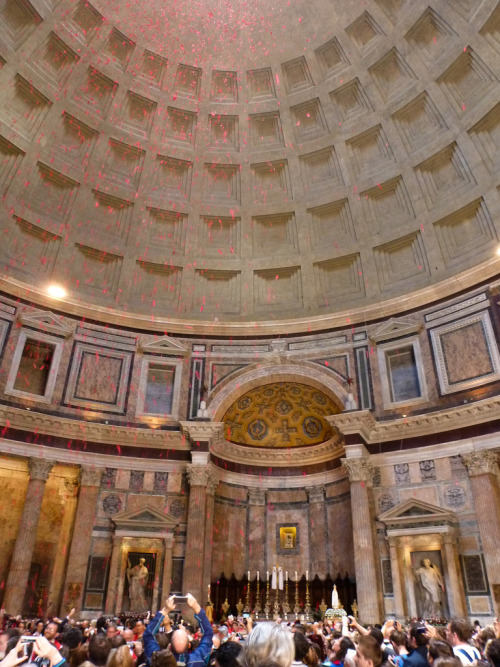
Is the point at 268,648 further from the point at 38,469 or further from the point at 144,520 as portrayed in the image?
the point at 38,469

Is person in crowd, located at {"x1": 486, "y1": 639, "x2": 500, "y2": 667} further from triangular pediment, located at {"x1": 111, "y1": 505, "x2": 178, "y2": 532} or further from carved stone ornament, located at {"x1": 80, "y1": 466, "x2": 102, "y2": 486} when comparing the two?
carved stone ornament, located at {"x1": 80, "y1": 466, "x2": 102, "y2": 486}

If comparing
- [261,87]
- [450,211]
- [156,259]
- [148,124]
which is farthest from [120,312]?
[450,211]

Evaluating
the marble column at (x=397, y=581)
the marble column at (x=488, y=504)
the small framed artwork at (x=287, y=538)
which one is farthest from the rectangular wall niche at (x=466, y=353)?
the small framed artwork at (x=287, y=538)

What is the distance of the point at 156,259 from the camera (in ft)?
98.0

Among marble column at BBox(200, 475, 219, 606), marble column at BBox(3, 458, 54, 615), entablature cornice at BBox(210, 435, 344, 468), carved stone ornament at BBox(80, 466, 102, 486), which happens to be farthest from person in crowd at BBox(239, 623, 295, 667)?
entablature cornice at BBox(210, 435, 344, 468)

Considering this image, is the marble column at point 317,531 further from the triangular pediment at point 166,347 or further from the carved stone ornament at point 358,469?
the triangular pediment at point 166,347

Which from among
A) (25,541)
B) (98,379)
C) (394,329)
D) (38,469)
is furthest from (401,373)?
(25,541)

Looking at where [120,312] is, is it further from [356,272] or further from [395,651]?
[395,651]

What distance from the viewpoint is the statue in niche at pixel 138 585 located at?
73.0 ft

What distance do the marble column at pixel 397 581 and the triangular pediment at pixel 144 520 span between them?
9.21 metres

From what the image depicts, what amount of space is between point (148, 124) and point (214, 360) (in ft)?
45.1

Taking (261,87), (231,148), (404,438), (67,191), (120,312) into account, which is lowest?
(404,438)

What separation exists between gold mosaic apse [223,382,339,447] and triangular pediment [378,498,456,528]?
6.39m

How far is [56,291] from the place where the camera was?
27.1 m
